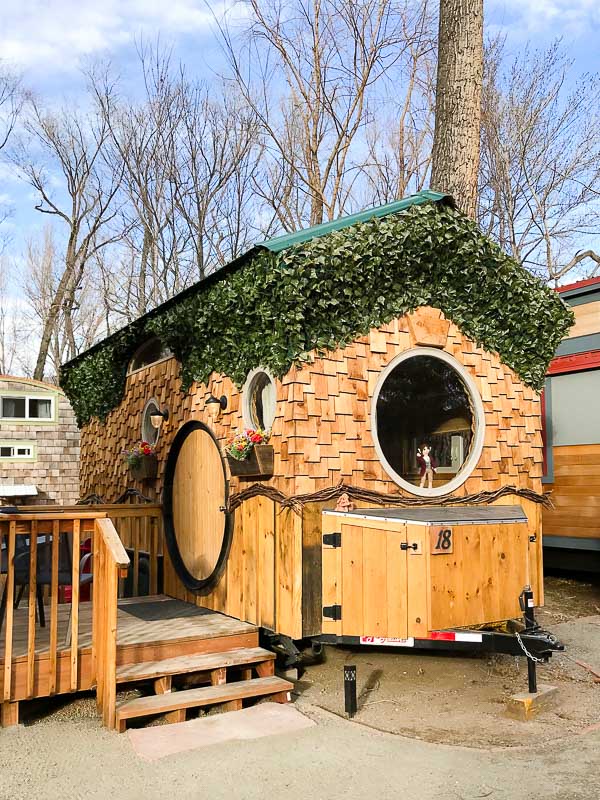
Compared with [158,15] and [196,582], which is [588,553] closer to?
[196,582]

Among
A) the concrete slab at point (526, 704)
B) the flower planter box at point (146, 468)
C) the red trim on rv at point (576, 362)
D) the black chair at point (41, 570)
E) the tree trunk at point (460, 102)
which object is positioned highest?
the tree trunk at point (460, 102)

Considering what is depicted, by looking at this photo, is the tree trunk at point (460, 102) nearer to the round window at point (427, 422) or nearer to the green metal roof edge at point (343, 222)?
the green metal roof edge at point (343, 222)

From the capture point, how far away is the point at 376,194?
1862 centimetres

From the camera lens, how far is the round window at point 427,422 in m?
6.23

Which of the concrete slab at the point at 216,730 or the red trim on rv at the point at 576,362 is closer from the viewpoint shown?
the concrete slab at the point at 216,730

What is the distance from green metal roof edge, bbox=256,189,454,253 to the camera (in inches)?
229

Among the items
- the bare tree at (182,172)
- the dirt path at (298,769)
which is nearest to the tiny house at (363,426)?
the dirt path at (298,769)

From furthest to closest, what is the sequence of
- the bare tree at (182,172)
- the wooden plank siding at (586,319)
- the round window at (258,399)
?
the bare tree at (182,172)
the wooden plank siding at (586,319)
the round window at (258,399)

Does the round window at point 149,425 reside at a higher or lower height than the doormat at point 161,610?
higher

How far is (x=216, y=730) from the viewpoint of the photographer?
4.73m

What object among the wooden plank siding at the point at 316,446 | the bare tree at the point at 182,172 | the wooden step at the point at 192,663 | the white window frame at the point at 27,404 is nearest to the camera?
the wooden step at the point at 192,663

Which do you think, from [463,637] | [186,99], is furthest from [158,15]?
[463,637]

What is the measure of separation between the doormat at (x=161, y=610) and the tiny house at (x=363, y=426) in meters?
0.16

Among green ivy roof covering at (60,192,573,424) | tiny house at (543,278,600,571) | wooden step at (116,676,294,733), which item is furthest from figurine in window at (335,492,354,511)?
tiny house at (543,278,600,571)
